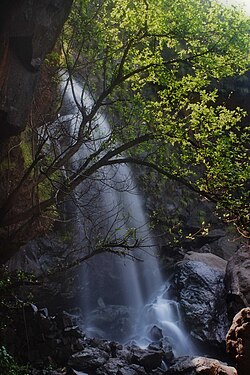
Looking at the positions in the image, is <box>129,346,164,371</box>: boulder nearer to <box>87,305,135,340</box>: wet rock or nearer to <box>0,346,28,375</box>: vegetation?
<box>87,305,135,340</box>: wet rock

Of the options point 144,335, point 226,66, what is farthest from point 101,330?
point 226,66

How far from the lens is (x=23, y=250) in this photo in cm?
1230

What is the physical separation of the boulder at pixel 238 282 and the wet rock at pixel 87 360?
5103 millimetres

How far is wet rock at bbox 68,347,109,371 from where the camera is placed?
375 inches

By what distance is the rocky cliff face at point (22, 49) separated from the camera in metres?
6.21

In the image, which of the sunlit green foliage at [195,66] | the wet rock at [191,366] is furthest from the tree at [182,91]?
the wet rock at [191,366]

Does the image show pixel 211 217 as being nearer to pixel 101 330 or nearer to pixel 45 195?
pixel 101 330

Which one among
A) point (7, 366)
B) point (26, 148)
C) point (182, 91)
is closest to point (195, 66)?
point (182, 91)

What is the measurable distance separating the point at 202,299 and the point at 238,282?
4.88 feet

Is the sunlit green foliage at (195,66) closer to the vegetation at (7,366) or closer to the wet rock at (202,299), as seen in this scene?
the vegetation at (7,366)

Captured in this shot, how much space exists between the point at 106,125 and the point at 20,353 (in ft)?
33.2

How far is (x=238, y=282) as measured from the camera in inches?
513

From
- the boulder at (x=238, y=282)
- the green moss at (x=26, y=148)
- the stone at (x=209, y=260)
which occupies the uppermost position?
the green moss at (x=26, y=148)

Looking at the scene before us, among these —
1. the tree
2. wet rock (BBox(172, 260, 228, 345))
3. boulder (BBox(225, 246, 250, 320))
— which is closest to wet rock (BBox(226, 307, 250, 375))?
the tree
